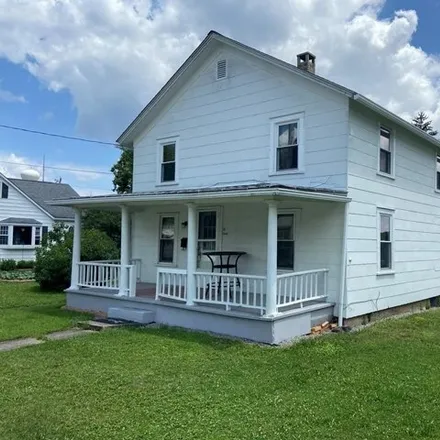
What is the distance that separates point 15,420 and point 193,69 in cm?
1018

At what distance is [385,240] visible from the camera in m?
11.4

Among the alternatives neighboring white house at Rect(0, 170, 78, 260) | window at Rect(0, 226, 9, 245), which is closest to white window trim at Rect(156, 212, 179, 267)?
neighboring white house at Rect(0, 170, 78, 260)

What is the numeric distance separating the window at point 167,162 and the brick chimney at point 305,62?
4.05 metres

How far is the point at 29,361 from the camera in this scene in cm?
675

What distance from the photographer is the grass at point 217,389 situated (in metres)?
4.42

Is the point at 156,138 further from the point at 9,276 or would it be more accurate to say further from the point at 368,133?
the point at 9,276

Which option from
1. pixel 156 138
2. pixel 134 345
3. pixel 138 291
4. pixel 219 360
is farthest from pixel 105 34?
pixel 219 360

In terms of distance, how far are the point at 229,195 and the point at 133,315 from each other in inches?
142

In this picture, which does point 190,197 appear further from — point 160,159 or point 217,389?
point 217,389

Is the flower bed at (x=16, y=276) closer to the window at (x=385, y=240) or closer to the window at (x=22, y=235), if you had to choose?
the window at (x=22, y=235)

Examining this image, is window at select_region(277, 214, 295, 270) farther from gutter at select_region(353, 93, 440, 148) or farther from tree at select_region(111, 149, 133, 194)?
tree at select_region(111, 149, 133, 194)

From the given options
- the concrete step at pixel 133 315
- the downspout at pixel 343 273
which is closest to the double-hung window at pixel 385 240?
the downspout at pixel 343 273

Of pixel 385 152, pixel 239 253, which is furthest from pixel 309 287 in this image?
pixel 385 152

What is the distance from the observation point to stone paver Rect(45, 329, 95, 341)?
8484 mm
